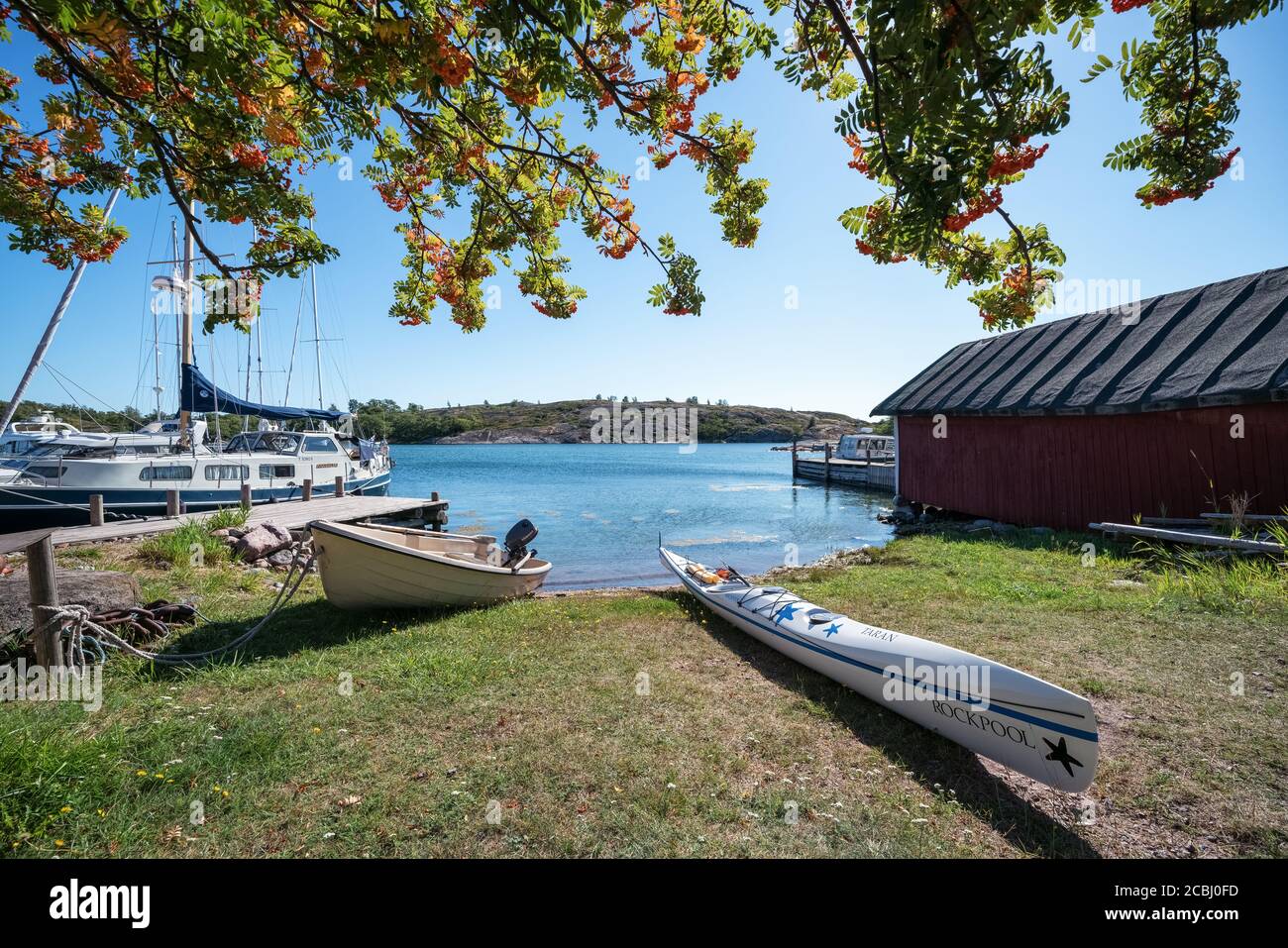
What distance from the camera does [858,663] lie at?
17.8 ft

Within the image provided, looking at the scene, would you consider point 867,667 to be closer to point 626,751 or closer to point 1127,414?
point 626,751

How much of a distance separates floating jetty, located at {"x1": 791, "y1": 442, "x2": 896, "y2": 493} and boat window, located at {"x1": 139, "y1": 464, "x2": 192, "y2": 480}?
34.0 metres

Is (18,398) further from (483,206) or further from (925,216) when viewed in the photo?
(925,216)

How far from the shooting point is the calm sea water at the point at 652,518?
61.4ft

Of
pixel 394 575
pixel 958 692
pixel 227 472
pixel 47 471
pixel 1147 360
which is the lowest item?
pixel 958 692

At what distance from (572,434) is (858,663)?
126638 millimetres

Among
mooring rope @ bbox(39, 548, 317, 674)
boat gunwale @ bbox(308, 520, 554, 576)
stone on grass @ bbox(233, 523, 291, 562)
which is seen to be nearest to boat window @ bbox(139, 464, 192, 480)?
stone on grass @ bbox(233, 523, 291, 562)

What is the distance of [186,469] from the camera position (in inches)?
775

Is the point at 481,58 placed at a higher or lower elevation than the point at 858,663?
higher

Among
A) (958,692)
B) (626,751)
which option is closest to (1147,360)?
(958,692)

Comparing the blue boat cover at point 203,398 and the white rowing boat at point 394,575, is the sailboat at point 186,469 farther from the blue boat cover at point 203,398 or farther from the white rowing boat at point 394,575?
the white rowing boat at point 394,575

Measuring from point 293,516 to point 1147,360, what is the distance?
77.5 ft

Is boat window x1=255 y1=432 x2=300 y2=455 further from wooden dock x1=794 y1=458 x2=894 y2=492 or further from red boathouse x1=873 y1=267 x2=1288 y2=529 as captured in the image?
wooden dock x1=794 y1=458 x2=894 y2=492
